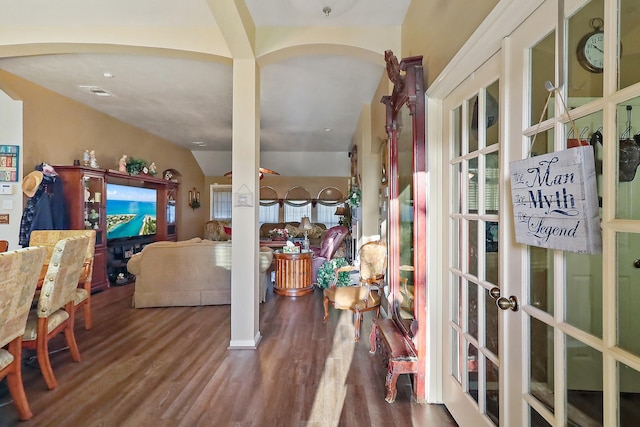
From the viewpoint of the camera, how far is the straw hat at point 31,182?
3958mm

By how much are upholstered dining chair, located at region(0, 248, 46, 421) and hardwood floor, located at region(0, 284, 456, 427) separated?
0.86ft

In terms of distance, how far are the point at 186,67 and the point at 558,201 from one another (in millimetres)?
3779

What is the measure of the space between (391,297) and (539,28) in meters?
2.07

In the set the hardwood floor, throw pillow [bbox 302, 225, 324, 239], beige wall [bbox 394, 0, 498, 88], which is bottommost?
the hardwood floor

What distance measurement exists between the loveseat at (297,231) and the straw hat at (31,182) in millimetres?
5221

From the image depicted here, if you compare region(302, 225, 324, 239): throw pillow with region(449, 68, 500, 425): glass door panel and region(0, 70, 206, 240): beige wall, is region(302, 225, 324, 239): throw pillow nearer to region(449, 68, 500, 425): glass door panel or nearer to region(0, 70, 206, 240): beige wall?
region(0, 70, 206, 240): beige wall

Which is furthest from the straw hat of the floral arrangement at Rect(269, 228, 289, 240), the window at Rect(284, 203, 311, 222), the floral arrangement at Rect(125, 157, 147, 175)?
the window at Rect(284, 203, 311, 222)

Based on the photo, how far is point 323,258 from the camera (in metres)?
5.26

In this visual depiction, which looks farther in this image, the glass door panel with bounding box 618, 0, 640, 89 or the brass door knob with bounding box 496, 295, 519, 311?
the brass door knob with bounding box 496, 295, 519, 311

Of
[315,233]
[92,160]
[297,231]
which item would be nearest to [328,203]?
[315,233]

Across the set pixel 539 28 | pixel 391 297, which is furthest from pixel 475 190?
pixel 391 297

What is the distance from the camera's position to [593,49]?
952 millimetres

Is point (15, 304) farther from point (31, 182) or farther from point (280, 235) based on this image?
point (280, 235)

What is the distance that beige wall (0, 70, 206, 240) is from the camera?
4133 millimetres
